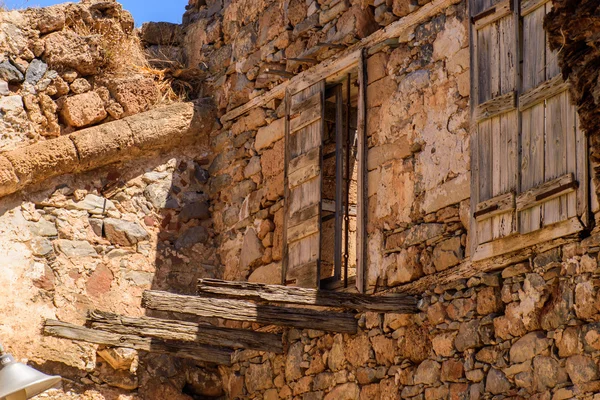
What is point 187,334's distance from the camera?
8.55 metres

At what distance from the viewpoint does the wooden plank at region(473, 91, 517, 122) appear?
23.5ft

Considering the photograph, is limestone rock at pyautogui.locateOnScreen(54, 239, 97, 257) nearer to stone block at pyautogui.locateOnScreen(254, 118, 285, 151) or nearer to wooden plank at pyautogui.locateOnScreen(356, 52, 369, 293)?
stone block at pyautogui.locateOnScreen(254, 118, 285, 151)

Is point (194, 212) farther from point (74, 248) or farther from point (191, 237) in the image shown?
point (74, 248)

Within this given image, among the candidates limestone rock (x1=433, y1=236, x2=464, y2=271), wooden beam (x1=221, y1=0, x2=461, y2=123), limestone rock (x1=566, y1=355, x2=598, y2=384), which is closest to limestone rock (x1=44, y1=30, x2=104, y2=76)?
wooden beam (x1=221, y1=0, x2=461, y2=123)

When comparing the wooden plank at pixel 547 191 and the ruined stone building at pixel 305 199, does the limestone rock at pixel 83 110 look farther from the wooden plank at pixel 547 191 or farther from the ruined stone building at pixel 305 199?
the wooden plank at pixel 547 191

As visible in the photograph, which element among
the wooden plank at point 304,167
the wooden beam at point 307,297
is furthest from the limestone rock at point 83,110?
the wooden beam at point 307,297

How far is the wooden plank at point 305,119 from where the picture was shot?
351 inches

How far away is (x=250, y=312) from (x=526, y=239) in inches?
77.0

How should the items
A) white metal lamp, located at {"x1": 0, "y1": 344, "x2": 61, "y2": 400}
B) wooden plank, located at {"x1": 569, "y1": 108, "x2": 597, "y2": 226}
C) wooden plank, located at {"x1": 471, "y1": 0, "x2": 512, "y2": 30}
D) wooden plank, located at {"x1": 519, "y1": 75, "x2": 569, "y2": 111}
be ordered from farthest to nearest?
wooden plank, located at {"x1": 471, "y1": 0, "x2": 512, "y2": 30} < wooden plank, located at {"x1": 519, "y1": 75, "x2": 569, "y2": 111} < wooden plank, located at {"x1": 569, "y1": 108, "x2": 597, "y2": 226} < white metal lamp, located at {"x1": 0, "y1": 344, "x2": 61, "y2": 400}

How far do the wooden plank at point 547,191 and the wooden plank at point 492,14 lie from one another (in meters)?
1.17

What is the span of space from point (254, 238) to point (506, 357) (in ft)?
10.1

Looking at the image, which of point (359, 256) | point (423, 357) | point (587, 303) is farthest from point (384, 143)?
point (587, 303)

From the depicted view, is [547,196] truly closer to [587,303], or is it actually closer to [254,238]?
[587,303]

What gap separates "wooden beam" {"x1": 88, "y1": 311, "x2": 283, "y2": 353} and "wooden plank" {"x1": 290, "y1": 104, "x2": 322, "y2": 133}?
156cm
